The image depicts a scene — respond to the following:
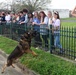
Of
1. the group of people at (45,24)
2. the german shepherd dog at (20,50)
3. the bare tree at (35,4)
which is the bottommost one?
the german shepherd dog at (20,50)

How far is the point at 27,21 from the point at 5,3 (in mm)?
53057

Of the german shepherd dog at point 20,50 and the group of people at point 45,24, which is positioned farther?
the group of people at point 45,24

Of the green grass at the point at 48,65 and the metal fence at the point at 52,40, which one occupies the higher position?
the metal fence at the point at 52,40

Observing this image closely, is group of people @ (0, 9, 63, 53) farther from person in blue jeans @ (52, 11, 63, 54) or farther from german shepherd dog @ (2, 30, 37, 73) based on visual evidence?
german shepherd dog @ (2, 30, 37, 73)

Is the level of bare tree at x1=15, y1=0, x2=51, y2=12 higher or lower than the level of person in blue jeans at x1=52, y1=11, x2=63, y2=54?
higher

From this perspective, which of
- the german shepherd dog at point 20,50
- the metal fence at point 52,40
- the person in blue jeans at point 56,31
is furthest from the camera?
the person in blue jeans at point 56,31

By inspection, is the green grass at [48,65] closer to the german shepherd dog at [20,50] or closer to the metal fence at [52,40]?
the german shepherd dog at [20,50]

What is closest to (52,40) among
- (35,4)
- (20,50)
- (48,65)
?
(20,50)

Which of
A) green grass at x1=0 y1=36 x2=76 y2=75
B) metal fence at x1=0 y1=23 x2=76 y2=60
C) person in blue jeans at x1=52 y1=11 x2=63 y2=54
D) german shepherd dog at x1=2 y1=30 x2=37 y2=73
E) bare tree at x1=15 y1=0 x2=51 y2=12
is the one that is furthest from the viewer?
bare tree at x1=15 y1=0 x2=51 y2=12

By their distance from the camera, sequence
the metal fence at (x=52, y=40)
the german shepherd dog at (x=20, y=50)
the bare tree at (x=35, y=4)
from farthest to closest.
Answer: the bare tree at (x=35, y=4) → the metal fence at (x=52, y=40) → the german shepherd dog at (x=20, y=50)

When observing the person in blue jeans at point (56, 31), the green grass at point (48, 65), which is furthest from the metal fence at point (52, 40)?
the green grass at point (48, 65)

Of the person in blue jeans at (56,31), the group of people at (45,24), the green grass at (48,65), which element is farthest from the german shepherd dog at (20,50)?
the group of people at (45,24)

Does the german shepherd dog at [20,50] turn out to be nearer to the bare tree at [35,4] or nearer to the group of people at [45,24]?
the group of people at [45,24]

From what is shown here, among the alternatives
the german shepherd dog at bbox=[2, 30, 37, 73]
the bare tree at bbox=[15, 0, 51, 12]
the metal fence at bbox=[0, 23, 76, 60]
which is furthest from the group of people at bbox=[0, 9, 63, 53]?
the bare tree at bbox=[15, 0, 51, 12]
